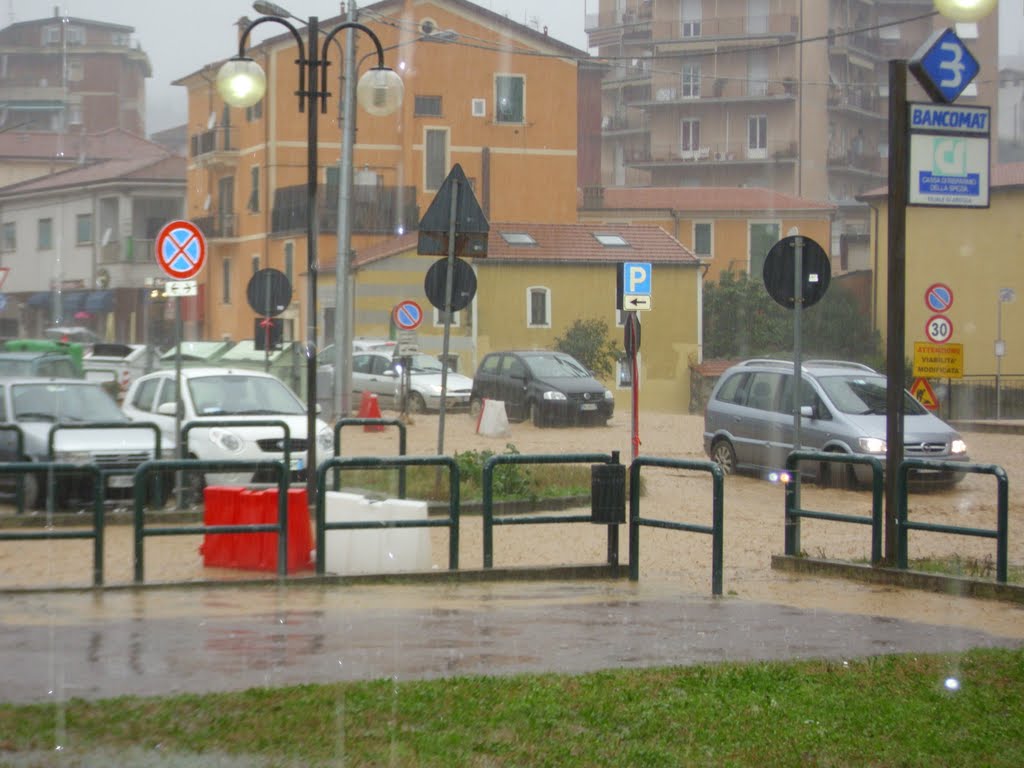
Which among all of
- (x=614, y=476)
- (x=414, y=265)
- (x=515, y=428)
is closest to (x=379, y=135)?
(x=414, y=265)

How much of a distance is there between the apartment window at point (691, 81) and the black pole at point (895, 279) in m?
14.8

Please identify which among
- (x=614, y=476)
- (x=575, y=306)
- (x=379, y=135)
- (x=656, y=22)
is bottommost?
(x=614, y=476)

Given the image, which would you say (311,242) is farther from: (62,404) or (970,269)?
(970,269)

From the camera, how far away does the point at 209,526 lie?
9.99m

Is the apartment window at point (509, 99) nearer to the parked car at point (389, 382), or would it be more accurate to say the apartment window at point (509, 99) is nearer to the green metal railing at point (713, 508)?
the parked car at point (389, 382)

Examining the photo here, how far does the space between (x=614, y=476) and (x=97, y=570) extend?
3691 mm

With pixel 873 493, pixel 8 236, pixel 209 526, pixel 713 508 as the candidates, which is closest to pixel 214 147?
pixel 8 236

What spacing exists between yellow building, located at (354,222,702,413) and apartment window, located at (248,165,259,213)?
422cm

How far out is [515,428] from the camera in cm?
2489

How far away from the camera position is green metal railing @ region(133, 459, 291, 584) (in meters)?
9.43

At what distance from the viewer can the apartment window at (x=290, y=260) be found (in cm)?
2055

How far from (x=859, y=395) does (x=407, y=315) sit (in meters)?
9.02

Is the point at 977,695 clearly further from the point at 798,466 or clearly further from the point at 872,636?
the point at 798,466

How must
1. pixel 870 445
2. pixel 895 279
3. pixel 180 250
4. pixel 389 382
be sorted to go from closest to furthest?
1. pixel 895 279
2. pixel 180 250
3. pixel 870 445
4. pixel 389 382
